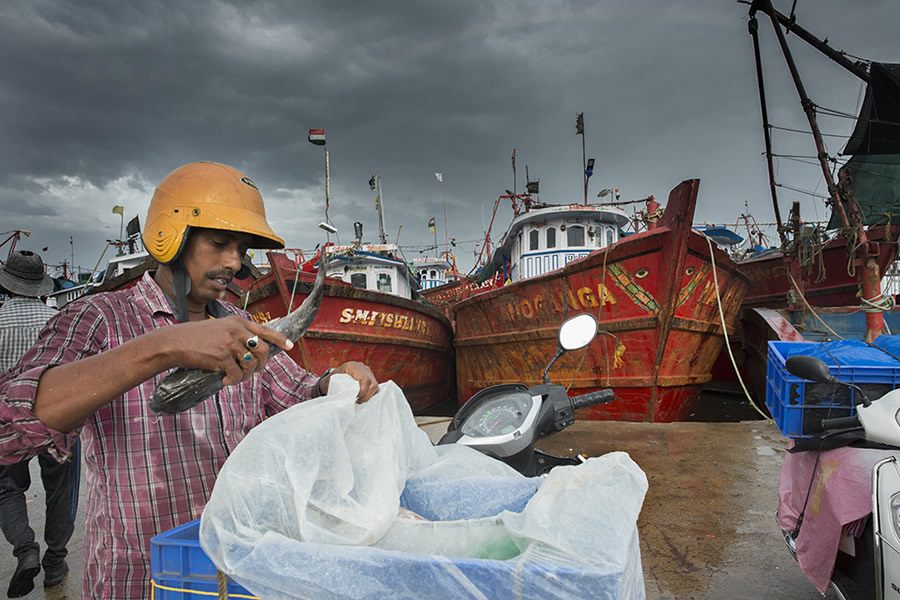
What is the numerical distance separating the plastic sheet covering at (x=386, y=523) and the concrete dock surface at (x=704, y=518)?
1.71 metres

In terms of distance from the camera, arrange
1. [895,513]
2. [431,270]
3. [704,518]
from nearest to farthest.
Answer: [895,513], [704,518], [431,270]

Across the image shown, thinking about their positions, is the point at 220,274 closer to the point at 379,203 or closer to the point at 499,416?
the point at 499,416

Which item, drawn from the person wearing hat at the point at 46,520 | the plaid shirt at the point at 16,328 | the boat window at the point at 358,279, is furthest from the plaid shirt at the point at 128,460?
the boat window at the point at 358,279

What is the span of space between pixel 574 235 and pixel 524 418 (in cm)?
855

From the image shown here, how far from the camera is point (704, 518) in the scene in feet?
9.44

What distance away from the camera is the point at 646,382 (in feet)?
19.6

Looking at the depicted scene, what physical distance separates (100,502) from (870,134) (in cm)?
1398

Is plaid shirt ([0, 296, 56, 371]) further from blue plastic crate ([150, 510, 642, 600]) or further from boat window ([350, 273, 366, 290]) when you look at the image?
boat window ([350, 273, 366, 290])

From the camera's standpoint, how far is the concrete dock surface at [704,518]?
2.18m

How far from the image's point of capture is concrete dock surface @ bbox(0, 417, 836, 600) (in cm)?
218

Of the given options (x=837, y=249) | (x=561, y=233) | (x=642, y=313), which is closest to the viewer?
(x=642, y=313)

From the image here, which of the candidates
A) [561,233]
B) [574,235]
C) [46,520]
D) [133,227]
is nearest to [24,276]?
[46,520]

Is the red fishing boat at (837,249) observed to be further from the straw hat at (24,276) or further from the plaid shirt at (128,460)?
the straw hat at (24,276)

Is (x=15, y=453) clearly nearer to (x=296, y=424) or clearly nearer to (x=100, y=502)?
(x=100, y=502)
